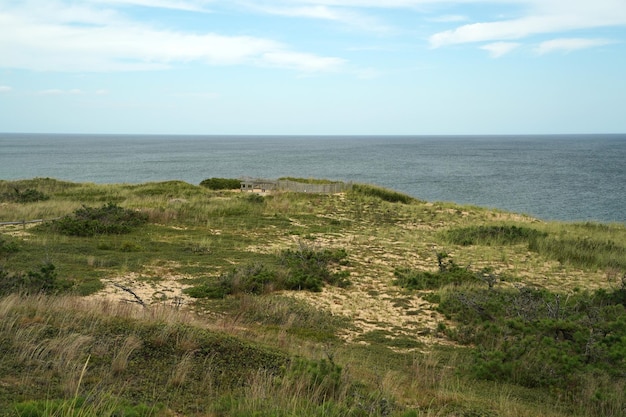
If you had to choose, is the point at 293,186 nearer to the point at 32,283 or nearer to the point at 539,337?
the point at 32,283

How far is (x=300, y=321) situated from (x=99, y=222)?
37.1 ft

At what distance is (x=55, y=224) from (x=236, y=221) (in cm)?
672

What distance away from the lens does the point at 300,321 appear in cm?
932

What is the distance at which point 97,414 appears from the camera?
4.28 metres

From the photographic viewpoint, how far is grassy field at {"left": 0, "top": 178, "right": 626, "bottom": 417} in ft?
17.3

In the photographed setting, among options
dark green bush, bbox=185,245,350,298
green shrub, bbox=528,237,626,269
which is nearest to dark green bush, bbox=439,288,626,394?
dark green bush, bbox=185,245,350,298

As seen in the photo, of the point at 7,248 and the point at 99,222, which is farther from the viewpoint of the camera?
the point at 99,222

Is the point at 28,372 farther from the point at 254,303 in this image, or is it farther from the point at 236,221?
the point at 236,221

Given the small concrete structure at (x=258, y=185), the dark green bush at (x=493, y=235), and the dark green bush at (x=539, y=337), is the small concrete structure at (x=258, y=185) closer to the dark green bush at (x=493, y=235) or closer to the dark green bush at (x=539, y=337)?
the dark green bush at (x=493, y=235)

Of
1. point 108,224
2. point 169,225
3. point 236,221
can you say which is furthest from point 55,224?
point 236,221

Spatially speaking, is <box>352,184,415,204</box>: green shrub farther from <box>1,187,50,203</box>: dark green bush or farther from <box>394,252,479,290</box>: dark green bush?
<box>394,252,479,290</box>: dark green bush

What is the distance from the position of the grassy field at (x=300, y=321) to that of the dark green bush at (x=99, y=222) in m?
0.06

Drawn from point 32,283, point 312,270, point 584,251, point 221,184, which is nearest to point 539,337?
point 312,270

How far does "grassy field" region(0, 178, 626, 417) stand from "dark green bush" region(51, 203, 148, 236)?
64mm
